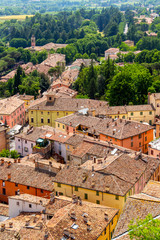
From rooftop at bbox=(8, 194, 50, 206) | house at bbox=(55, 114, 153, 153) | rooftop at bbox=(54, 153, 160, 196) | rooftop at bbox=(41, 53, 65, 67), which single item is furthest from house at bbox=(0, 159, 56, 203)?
rooftop at bbox=(41, 53, 65, 67)

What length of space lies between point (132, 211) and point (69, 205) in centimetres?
708

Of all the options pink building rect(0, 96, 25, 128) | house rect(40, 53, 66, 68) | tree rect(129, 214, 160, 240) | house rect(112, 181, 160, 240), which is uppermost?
tree rect(129, 214, 160, 240)

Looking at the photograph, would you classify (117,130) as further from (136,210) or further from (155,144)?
(136,210)

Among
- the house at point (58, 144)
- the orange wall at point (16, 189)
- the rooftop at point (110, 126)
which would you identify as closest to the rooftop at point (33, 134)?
the house at point (58, 144)

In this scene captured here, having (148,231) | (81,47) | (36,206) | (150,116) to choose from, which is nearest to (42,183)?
(36,206)

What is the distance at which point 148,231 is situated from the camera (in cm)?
2667

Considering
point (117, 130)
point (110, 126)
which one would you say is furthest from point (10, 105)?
point (117, 130)

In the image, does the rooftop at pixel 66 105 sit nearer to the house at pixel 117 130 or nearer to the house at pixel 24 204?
the house at pixel 117 130

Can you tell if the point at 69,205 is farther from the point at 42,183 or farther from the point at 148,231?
the point at 148,231

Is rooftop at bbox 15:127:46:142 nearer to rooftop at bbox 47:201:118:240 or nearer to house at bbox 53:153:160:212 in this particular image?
house at bbox 53:153:160:212

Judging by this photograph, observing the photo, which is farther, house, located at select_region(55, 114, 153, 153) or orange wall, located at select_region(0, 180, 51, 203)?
house, located at select_region(55, 114, 153, 153)

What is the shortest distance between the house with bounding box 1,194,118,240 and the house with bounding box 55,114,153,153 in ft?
70.4

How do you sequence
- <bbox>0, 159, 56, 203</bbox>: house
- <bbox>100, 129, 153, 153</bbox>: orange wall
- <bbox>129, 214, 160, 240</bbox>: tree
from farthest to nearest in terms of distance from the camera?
1. <bbox>100, 129, 153, 153</bbox>: orange wall
2. <bbox>0, 159, 56, 203</bbox>: house
3. <bbox>129, 214, 160, 240</bbox>: tree

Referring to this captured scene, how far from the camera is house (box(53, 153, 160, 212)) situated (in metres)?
42.2
